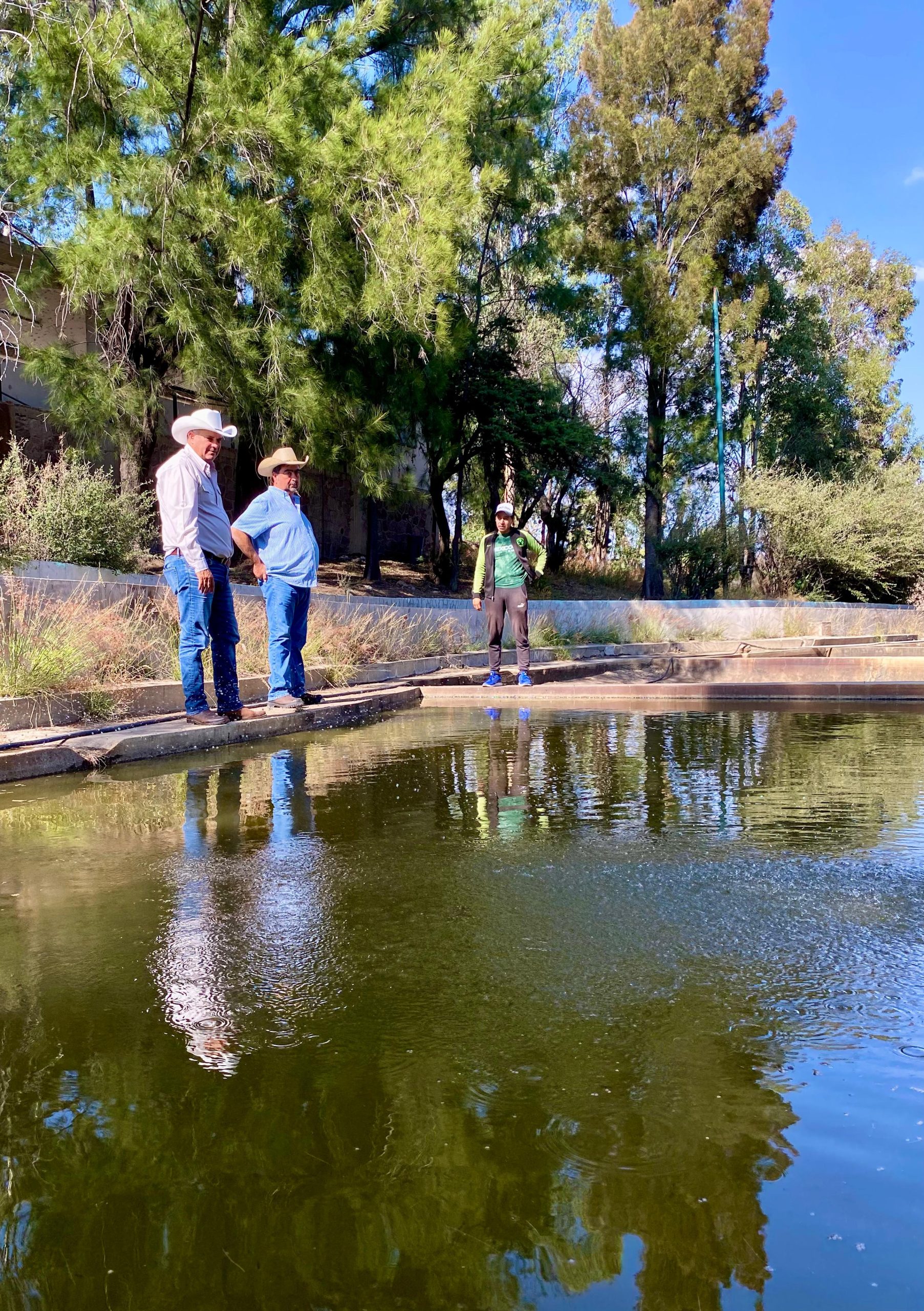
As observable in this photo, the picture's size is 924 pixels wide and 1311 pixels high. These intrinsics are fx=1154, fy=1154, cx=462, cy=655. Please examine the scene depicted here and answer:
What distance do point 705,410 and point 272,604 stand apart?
24.1 m

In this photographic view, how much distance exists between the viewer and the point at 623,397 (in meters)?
31.9

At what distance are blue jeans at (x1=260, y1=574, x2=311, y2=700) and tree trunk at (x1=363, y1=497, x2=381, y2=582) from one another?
12.5 m

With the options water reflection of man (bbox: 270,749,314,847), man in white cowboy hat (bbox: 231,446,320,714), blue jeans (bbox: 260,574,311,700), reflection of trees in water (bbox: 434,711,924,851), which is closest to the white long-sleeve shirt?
man in white cowboy hat (bbox: 231,446,320,714)

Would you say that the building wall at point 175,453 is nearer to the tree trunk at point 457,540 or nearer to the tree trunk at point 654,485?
the tree trunk at point 457,540

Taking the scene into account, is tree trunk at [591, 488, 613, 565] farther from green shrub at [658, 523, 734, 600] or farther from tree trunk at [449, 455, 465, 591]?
tree trunk at [449, 455, 465, 591]

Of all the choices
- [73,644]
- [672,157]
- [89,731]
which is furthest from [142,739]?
[672,157]

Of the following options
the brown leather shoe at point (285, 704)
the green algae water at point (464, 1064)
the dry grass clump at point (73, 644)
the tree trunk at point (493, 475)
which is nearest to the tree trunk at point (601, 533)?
the tree trunk at point (493, 475)

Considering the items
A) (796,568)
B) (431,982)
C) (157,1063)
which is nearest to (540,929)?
(431,982)

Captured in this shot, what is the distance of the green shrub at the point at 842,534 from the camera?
27875mm

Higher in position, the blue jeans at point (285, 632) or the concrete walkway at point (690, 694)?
the blue jeans at point (285, 632)

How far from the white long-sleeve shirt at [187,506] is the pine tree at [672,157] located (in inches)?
866

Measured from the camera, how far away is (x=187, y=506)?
8.07 metres

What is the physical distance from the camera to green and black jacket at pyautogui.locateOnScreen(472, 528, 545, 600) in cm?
1283

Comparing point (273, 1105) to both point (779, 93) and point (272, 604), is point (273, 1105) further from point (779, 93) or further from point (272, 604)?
point (779, 93)
